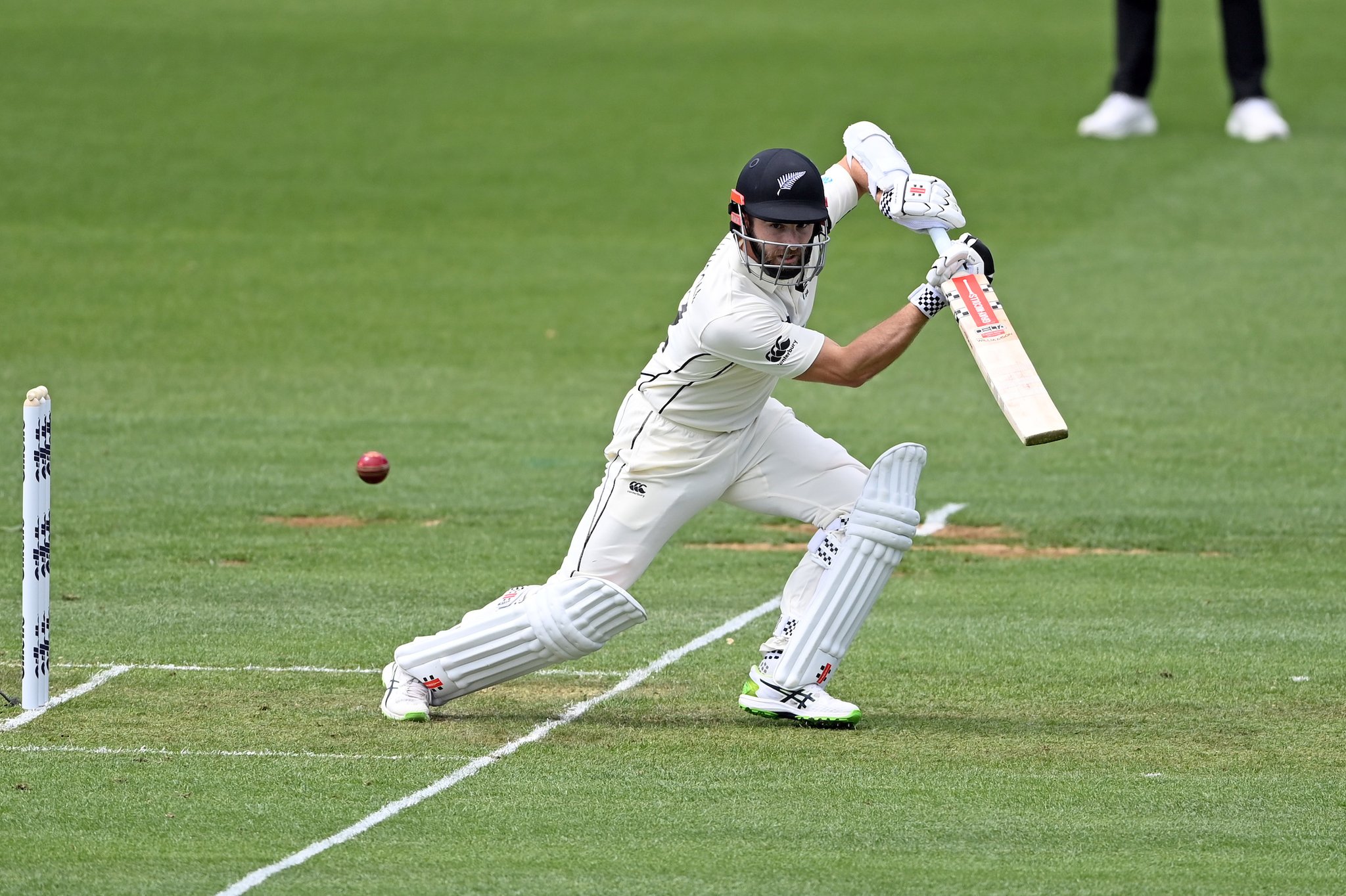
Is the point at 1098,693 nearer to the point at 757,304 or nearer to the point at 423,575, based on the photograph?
the point at 757,304

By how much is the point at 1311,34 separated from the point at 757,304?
98.8 feet

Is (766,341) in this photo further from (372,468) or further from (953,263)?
(372,468)

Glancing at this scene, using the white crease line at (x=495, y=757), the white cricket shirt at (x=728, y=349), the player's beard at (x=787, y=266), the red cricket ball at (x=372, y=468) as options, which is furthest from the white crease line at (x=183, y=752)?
the red cricket ball at (x=372, y=468)

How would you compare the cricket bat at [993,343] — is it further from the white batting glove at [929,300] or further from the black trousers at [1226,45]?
the black trousers at [1226,45]

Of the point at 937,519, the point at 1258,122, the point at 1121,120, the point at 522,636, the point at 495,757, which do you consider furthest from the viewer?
the point at 1121,120

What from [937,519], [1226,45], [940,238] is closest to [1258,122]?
[1226,45]

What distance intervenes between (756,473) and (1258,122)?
73.3 feet

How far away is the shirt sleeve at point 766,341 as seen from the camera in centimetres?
725

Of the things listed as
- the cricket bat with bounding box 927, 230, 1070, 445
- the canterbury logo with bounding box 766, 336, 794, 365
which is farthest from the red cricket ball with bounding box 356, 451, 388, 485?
the cricket bat with bounding box 927, 230, 1070, 445

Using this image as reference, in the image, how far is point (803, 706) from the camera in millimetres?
7703

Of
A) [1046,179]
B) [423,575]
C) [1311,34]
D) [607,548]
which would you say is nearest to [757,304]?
[607,548]

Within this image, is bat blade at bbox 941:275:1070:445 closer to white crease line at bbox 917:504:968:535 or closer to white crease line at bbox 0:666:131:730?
white crease line at bbox 0:666:131:730

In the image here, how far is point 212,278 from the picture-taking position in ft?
73.2

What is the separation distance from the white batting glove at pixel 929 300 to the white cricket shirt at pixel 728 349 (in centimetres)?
38
